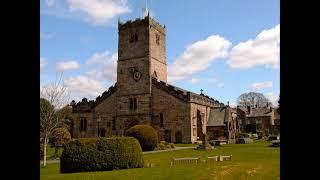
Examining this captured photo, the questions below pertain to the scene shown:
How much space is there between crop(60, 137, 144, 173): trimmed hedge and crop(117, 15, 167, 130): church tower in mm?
32300

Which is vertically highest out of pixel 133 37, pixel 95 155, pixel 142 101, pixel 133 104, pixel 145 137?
pixel 133 37

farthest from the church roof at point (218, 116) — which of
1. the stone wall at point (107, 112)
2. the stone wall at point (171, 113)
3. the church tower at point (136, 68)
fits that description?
the stone wall at point (107, 112)

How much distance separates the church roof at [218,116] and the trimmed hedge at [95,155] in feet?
127

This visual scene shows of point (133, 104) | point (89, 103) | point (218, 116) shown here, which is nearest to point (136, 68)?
point (133, 104)

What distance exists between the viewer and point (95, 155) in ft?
64.9

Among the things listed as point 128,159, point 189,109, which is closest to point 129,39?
point 189,109

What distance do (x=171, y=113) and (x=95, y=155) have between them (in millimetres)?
32337

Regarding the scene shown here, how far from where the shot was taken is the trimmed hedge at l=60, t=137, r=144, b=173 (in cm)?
1964

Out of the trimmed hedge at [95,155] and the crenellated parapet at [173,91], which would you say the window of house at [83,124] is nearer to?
the crenellated parapet at [173,91]

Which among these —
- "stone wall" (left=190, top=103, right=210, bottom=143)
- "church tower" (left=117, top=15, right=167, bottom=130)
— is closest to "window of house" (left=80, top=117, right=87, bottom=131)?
"church tower" (left=117, top=15, right=167, bottom=130)

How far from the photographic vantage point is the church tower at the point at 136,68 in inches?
2084

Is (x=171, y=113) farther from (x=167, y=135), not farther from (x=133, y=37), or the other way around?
(x=133, y=37)

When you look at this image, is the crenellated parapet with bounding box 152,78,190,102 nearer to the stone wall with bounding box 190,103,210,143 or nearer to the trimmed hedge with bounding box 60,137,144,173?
the stone wall with bounding box 190,103,210,143

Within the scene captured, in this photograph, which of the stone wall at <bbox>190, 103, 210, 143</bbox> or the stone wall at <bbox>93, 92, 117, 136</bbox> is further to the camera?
the stone wall at <bbox>93, 92, 117, 136</bbox>
